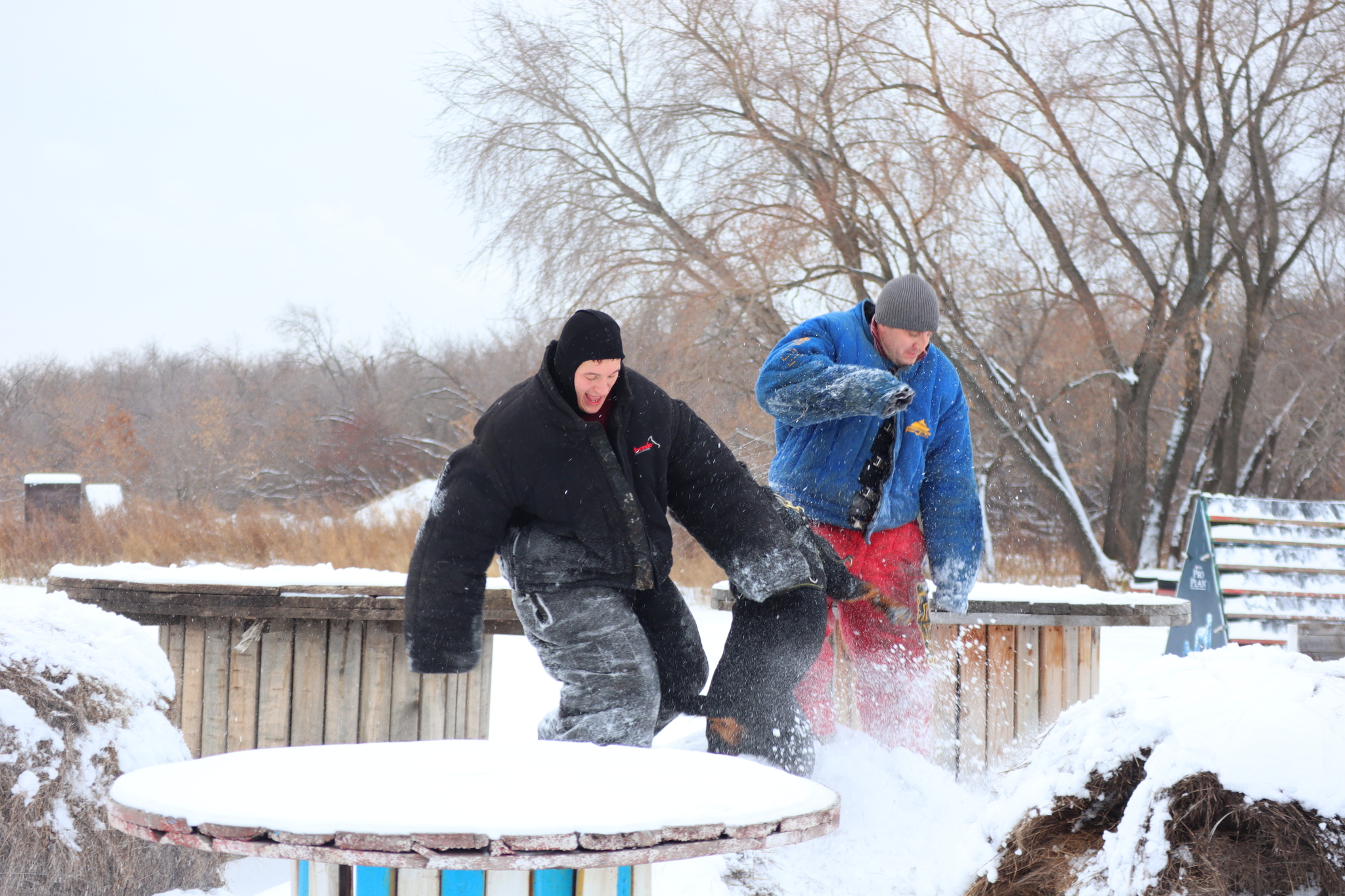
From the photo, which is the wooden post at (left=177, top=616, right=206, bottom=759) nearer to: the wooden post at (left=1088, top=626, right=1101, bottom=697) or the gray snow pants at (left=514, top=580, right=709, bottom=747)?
the gray snow pants at (left=514, top=580, right=709, bottom=747)

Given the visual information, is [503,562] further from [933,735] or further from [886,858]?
[933,735]

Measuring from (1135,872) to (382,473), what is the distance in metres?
28.3

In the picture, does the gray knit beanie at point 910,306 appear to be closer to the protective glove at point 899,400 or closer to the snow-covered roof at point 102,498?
the protective glove at point 899,400

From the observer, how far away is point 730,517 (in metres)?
3.00

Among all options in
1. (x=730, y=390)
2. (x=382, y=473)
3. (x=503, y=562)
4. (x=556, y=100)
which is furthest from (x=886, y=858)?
(x=382, y=473)

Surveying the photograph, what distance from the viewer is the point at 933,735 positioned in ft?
12.7

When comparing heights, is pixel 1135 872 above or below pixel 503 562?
below

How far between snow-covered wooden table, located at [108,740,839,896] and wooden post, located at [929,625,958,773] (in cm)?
217

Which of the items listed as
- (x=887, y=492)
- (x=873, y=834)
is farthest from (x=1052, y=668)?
(x=873, y=834)

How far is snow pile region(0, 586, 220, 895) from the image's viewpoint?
2.87 metres

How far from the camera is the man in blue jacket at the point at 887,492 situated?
3.34 meters

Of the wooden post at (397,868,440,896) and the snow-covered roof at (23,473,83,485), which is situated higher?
the snow-covered roof at (23,473,83,485)

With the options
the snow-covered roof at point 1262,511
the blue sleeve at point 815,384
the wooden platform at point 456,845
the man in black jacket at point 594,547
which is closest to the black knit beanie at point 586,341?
the man in black jacket at point 594,547

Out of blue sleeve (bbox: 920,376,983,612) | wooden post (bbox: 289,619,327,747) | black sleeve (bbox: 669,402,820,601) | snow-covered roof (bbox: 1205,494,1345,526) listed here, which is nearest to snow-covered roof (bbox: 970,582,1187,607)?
blue sleeve (bbox: 920,376,983,612)
